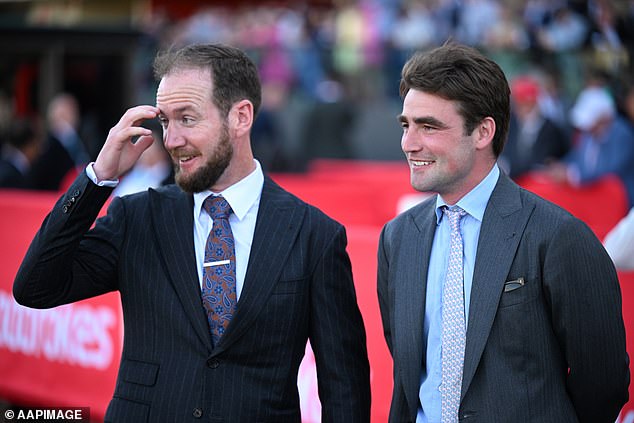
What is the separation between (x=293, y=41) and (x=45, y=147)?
11.5 metres

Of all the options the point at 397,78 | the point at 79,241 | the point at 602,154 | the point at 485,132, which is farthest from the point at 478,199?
the point at 397,78

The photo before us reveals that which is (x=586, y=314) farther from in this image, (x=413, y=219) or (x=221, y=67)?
(x=221, y=67)

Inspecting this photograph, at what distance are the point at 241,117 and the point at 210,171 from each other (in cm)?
26

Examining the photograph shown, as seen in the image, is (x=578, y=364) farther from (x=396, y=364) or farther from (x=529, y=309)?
(x=396, y=364)

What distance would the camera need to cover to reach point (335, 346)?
143 inches

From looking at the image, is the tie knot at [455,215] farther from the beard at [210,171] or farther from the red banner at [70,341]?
the red banner at [70,341]

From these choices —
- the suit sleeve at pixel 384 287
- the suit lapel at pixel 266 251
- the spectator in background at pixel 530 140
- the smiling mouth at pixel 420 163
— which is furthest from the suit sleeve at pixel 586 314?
the spectator in background at pixel 530 140

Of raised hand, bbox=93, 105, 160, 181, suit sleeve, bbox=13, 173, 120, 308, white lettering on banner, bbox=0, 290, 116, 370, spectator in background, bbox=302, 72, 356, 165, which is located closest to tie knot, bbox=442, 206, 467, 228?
raised hand, bbox=93, 105, 160, 181

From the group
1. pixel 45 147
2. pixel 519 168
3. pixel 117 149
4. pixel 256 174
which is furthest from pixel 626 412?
pixel 45 147

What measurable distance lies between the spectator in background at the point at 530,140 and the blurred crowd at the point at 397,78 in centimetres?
2

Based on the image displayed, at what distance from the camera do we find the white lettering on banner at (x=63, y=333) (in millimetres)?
7113

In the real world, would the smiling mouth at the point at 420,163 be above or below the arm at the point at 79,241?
above

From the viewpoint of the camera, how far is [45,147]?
12.1 meters
